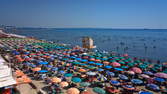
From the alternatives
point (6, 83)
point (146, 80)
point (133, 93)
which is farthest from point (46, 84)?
point (146, 80)

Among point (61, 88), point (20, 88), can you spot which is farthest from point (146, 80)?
point (20, 88)

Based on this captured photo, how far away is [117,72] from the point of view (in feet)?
67.8

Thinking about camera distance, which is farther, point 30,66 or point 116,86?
point 30,66

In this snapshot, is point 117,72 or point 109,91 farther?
point 117,72

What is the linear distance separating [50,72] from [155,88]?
12.9 meters

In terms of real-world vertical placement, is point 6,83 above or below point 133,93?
above

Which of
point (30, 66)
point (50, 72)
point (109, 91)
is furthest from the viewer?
point (30, 66)

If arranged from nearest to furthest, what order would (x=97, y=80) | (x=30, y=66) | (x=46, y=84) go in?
(x=46, y=84) < (x=97, y=80) < (x=30, y=66)

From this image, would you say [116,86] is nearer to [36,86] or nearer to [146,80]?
[146,80]

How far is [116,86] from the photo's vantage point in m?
15.1

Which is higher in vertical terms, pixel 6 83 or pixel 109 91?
pixel 6 83

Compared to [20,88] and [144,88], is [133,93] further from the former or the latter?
[20,88]

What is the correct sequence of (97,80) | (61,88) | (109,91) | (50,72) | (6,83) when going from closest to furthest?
(6,83) → (109,91) → (61,88) → (97,80) → (50,72)

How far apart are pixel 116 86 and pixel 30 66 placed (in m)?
12.7
